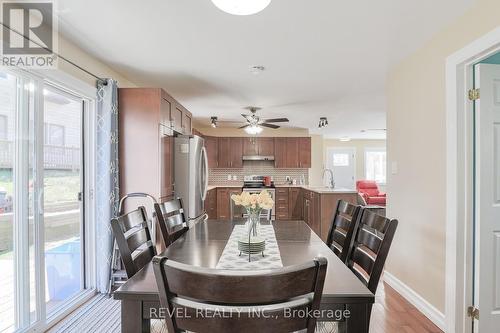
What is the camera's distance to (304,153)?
281 inches

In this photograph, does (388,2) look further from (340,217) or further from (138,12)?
(138,12)

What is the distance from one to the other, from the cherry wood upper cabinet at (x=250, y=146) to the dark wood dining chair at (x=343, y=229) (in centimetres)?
516

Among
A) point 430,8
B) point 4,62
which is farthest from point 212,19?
point 430,8

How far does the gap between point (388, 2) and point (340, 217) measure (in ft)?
4.82

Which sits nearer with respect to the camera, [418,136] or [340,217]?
[340,217]

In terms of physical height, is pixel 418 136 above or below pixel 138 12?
below

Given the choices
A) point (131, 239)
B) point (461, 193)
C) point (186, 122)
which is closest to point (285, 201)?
point (186, 122)

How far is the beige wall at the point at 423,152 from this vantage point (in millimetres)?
2158

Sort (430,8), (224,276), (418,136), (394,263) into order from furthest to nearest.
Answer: (394,263) → (418,136) → (430,8) → (224,276)

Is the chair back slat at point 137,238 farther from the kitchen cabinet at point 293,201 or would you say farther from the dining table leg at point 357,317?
the kitchen cabinet at point 293,201

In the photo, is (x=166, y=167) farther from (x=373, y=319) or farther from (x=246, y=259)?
(x=373, y=319)

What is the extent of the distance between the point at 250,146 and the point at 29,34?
5445 mm

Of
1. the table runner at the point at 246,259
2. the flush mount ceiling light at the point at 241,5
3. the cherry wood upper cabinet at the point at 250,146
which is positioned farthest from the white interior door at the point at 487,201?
the cherry wood upper cabinet at the point at 250,146

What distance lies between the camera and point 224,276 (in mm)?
721
